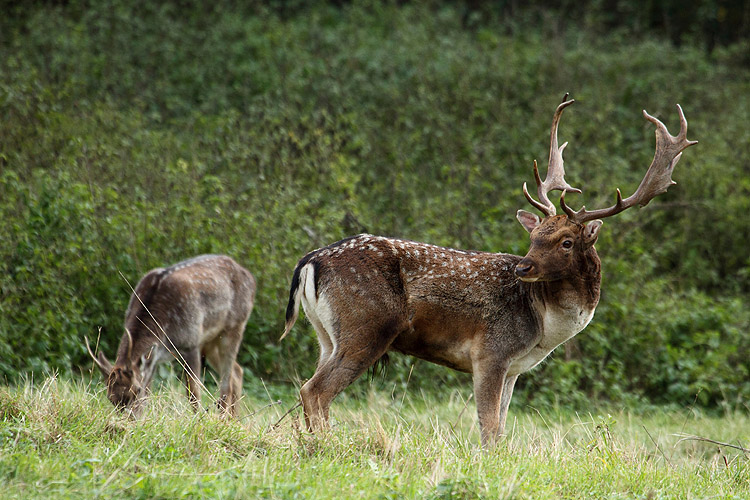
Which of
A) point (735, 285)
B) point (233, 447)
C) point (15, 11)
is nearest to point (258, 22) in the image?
point (15, 11)

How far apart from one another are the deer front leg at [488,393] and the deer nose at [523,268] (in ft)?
2.20

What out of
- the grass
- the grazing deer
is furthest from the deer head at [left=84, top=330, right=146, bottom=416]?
the grass

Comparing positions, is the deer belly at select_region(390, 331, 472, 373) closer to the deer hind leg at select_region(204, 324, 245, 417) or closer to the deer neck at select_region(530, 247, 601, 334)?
the deer neck at select_region(530, 247, 601, 334)

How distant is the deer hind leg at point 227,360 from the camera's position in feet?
28.3

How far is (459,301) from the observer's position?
6.55m

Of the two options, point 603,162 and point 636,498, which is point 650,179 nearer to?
point 636,498

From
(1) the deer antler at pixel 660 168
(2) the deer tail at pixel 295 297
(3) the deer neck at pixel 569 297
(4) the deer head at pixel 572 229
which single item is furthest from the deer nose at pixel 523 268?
(2) the deer tail at pixel 295 297

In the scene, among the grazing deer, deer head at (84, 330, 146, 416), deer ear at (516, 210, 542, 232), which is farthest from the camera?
the grazing deer

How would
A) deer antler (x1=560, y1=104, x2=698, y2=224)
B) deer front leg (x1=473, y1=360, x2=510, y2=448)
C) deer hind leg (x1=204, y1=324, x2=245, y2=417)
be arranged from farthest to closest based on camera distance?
deer hind leg (x1=204, y1=324, x2=245, y2=417) → deer antler (x1=560, y1=104, x2=698, y2=224) → deer front leg (x1=473, y1=360, x2=510, y2=448)

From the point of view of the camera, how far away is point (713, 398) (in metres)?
9.87

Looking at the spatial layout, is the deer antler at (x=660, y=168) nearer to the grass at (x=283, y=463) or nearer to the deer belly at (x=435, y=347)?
the deer belly at (x=435, y=347)

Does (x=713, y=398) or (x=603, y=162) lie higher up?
(x=603, y=162)

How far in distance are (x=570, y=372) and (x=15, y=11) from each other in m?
12.8

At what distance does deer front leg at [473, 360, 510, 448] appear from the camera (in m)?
6.44
